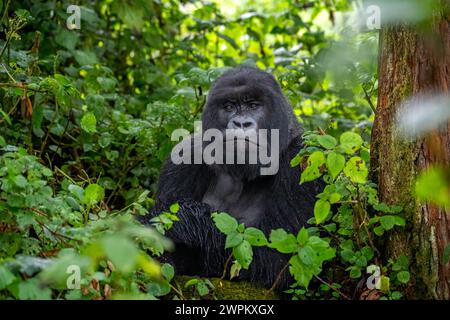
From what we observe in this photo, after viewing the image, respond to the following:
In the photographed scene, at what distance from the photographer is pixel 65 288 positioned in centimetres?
260

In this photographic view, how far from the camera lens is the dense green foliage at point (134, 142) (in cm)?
265

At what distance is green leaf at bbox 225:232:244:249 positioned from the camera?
2.87 m

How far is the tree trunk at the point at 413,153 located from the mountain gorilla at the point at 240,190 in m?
0.81

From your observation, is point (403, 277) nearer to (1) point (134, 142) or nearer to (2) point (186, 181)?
(2) point (186, 181)

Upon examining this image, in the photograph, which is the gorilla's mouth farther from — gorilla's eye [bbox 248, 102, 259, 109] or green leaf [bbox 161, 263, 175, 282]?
green leaf [bbox 161, 263, 175, 282]

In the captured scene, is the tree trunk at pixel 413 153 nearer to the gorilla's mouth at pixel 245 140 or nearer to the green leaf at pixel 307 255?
the green leaf at pixel 307 255

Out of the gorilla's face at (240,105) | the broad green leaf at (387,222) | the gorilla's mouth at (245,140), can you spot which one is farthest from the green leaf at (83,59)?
the broad green leaf at (387,222)

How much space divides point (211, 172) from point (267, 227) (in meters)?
0.66

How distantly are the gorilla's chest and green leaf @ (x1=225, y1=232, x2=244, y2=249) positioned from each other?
1.27 m

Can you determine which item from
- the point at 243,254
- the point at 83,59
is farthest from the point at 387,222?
the point at 83,59

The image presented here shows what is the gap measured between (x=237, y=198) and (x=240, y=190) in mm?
56

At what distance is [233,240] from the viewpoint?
288 cm

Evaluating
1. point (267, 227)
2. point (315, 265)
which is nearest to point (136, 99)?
point (267, 227)
